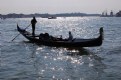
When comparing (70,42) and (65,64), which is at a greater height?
(70,42)

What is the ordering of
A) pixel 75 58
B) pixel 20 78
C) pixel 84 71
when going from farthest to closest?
pixel 75 58
pixel 84 71
pixel 20 78

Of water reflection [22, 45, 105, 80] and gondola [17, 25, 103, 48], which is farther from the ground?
gondola [17, 25, 103, 48]

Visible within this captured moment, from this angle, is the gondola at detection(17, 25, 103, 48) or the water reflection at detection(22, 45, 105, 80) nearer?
the water reflection at detection(22, 45, 105, 80)

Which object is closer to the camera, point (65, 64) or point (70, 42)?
point (65, 64)

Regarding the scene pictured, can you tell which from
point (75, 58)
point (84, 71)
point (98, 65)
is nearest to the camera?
point (84, 71)

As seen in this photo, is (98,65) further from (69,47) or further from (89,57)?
(69,47)

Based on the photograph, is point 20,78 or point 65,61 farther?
point 65,61

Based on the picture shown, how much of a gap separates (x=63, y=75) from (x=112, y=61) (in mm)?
4933

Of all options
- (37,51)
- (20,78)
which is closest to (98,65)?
(20,78)

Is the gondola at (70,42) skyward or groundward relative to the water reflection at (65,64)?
skyward

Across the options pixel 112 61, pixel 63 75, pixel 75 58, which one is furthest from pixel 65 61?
pixel 63 75

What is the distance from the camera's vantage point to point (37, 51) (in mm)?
24688

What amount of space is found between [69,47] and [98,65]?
6374 millimetres

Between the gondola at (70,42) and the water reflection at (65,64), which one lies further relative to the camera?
the gondola at (70,42)
